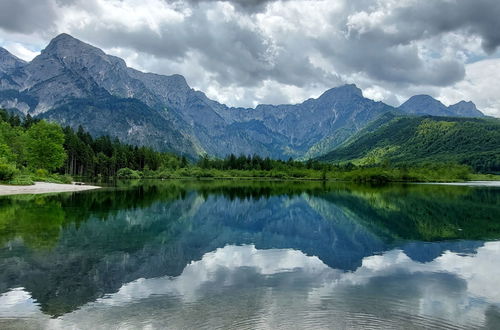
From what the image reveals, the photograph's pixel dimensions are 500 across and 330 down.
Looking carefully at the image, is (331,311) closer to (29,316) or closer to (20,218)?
(29,316)

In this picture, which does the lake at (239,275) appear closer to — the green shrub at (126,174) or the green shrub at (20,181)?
the green shrub at (20,181)

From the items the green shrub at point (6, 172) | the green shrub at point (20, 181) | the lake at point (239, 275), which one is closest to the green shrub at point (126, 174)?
the green shrub at point (20, 181)

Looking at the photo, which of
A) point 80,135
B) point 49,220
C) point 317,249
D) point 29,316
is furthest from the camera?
point 80,135

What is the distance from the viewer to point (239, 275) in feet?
65.4

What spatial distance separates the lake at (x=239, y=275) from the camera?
13.6 meters

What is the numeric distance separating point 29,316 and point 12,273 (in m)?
6.65

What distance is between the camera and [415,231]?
37.0m

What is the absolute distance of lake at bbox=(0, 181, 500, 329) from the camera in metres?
13.6

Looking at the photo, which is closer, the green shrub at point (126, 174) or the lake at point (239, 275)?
the lake at point (239, 275)

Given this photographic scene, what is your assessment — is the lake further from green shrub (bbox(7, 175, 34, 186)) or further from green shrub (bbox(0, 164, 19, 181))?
green shrub (bbox(7, 175, 34, 186))

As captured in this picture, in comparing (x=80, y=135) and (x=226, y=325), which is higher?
(x=80, y=135)

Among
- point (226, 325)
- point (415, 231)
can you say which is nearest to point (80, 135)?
point (415, 231)

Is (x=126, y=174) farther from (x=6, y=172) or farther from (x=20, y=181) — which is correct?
(x=6, y=172)

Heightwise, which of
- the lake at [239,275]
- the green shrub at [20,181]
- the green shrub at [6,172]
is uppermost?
the green shrub at [6,172]
